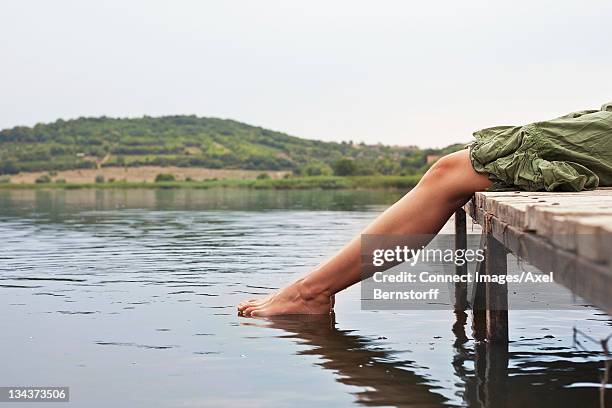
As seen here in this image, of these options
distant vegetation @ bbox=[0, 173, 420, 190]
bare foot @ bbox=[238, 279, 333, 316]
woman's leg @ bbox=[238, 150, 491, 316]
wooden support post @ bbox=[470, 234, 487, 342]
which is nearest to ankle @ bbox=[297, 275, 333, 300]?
bare foot @ bbox=[238, 279, 333, 316]

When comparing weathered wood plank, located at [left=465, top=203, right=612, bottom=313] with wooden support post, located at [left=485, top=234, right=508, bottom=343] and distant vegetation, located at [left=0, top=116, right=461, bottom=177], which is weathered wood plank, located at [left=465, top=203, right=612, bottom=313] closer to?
wooden support post, located at [left=485, top=234, right=508, bottom=343]

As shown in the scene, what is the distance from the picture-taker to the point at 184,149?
10288cm

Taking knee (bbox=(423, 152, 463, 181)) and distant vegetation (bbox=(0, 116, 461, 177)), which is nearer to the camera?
knee (bbox=(423, 152, 463, 181))

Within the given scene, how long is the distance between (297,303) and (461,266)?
5.11 feet

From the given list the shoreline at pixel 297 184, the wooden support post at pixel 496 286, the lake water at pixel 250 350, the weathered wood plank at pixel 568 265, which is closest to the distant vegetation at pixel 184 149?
the shoreline at pixel 297 184

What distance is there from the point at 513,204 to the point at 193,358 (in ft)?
5.89

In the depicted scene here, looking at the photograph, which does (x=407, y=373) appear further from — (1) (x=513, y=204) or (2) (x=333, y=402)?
(1) (x=513, y=204)

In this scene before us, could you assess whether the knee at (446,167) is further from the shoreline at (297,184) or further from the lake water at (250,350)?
the shoreline at (297,184)

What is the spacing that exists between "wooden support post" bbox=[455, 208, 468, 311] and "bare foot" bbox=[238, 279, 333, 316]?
43.8 inches

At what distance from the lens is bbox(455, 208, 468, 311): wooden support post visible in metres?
5.84

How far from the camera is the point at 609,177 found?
4.13 meters

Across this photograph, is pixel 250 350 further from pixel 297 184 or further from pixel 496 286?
pixel 297 184

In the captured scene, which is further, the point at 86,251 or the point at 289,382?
the point at 86,251

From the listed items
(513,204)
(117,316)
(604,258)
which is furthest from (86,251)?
(604,258)
